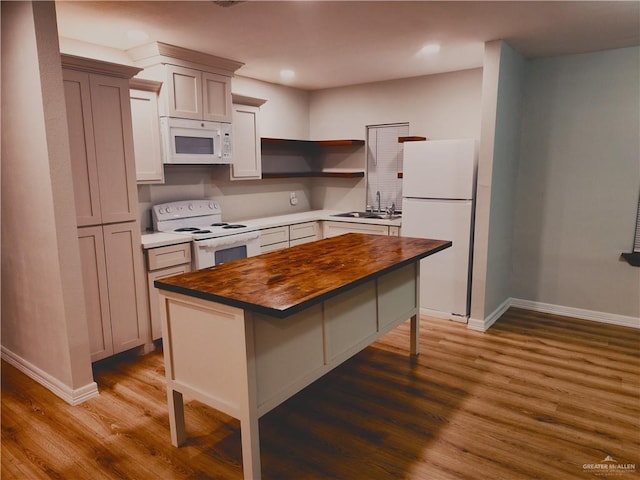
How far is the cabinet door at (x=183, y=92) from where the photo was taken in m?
3.53

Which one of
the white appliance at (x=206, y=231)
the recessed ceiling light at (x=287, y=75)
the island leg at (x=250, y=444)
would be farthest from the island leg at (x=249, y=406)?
the recessed ceiling light at (x=287, y=75)

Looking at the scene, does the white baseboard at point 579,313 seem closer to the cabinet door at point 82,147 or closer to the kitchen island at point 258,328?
the kitchen island at point 258,328

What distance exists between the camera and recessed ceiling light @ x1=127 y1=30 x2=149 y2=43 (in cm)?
311

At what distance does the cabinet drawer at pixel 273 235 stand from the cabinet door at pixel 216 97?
3.71 feet

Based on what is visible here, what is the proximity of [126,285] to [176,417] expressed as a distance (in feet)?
4.17

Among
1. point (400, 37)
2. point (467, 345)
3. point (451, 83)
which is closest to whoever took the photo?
point (400, 37)

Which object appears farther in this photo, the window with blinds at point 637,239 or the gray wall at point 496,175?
the window with blinds at point 637,239

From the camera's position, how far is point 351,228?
4.70 metres

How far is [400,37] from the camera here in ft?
10.7

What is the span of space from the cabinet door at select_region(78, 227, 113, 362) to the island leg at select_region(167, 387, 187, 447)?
1.11 meters

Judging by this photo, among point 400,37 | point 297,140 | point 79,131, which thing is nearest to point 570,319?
point 400,37

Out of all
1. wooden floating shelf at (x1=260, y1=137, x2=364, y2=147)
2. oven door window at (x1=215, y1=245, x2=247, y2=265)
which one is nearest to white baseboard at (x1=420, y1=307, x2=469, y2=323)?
oven door window at (x1=215, y1=245, x2=247, y2=265)

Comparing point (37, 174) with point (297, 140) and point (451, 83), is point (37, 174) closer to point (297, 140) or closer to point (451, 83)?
point (297, 140)

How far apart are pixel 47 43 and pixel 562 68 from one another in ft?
13.1
